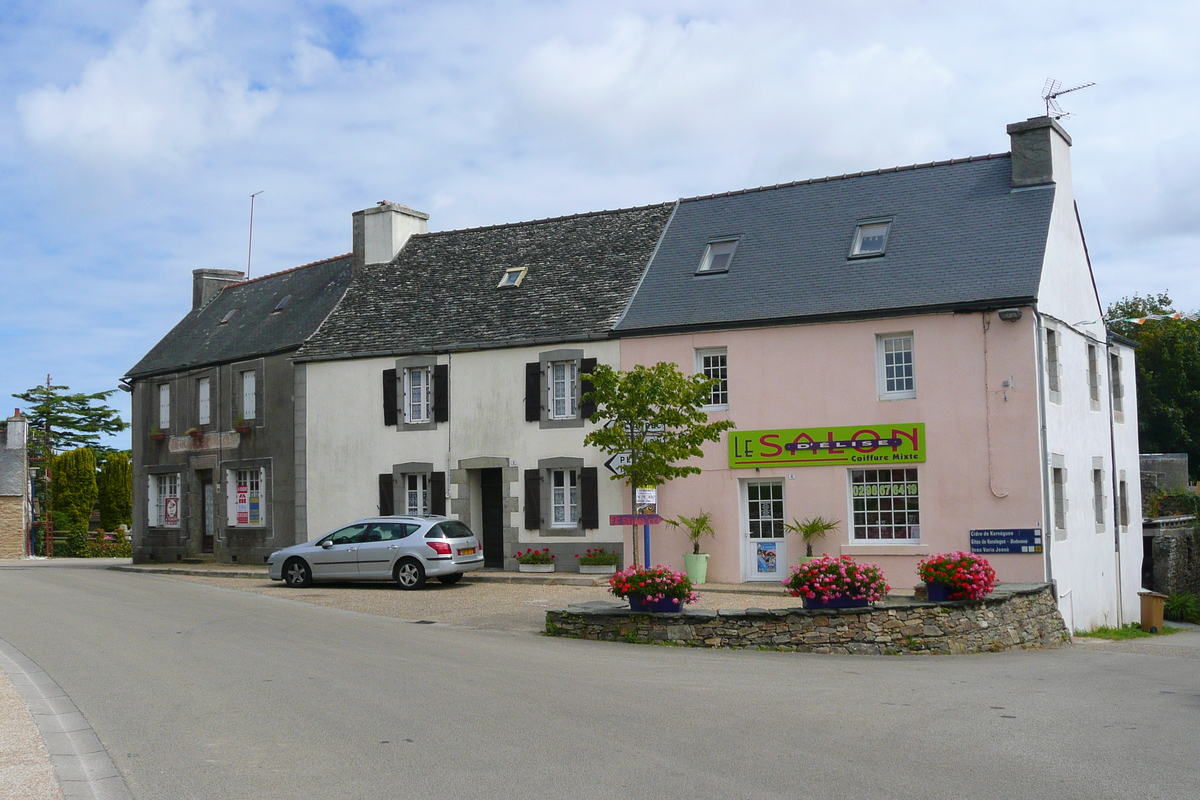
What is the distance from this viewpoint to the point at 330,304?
90.7 feet

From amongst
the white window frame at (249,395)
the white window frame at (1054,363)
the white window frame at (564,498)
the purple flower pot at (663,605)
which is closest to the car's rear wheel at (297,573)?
the white window frame at (564,498)

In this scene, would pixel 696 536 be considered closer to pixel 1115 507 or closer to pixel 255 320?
pixel 1115 507

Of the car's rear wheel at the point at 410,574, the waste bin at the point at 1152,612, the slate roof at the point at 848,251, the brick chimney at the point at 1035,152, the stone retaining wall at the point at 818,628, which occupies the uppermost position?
the brick chimney at the point at 1035,152

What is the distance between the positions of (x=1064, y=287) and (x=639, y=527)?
9244mm

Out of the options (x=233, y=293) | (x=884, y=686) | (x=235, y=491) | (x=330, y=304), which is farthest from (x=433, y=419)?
(x=884, y=686)

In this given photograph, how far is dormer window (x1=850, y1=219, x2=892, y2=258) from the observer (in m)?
21.3

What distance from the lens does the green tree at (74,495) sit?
1737 inches

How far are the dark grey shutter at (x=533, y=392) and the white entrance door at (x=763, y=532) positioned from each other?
467cm

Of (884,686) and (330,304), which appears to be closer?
(884,686)

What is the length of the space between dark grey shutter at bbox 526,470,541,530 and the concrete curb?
1271cm

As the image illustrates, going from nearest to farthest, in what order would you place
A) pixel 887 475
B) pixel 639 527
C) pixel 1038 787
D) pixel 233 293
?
pixel 1038 787 < pixel 887 475 < pixel 639 527 < pixel 233 293

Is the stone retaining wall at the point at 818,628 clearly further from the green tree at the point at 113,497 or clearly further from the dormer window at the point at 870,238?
the green tree at the point at 113,497

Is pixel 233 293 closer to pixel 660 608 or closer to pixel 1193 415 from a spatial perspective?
pixel 660 608

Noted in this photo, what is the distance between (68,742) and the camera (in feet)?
25.3
